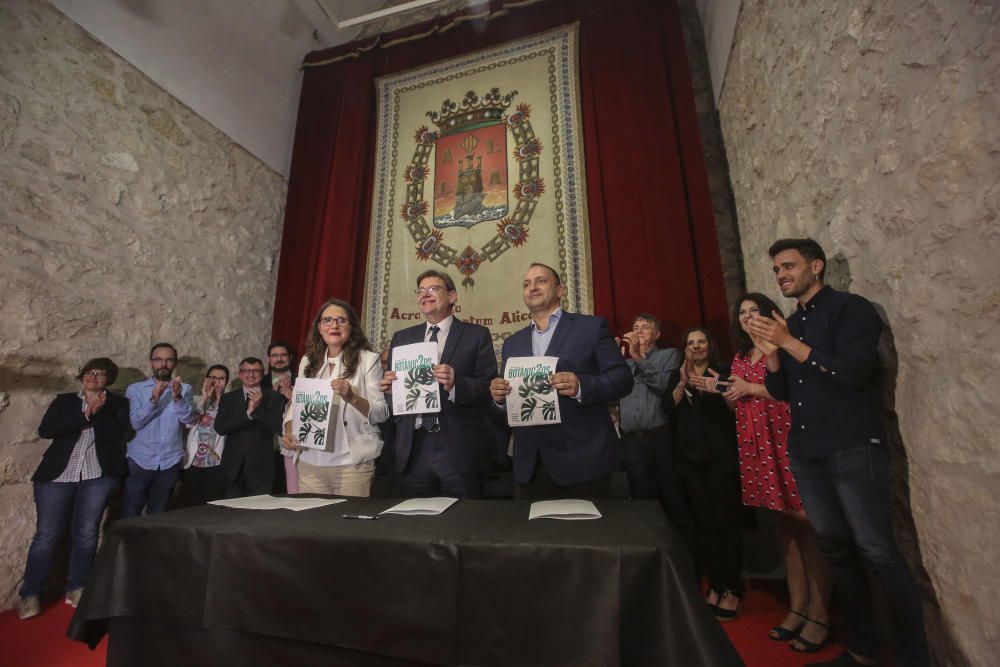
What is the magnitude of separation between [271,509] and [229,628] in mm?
329

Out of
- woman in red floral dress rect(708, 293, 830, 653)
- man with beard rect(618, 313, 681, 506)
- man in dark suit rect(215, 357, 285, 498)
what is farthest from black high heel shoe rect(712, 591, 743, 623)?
man in dark suit rect(215, 357, 285, 498)

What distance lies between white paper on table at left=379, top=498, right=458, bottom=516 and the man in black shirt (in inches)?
46.8

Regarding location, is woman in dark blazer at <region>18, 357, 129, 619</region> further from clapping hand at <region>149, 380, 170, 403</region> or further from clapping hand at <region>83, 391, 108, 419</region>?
clapping hand at <region>149, 380, 170, 403</region>

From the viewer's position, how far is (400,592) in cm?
101

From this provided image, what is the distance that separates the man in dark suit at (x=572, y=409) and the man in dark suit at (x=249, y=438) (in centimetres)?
196

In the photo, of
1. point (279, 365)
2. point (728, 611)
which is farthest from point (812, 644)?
point (279, 365)

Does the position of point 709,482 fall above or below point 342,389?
below

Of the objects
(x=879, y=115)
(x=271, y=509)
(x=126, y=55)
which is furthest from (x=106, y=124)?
(x=879, y=115)

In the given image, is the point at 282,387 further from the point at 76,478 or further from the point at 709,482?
the point at 709,482

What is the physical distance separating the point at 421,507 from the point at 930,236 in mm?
1705

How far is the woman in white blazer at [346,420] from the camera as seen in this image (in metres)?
2.07

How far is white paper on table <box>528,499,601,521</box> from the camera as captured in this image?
1188 mm

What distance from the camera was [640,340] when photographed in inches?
120

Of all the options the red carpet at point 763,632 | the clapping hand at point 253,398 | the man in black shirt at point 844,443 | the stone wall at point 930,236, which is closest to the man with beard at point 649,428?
the red carpet at point 763,632
